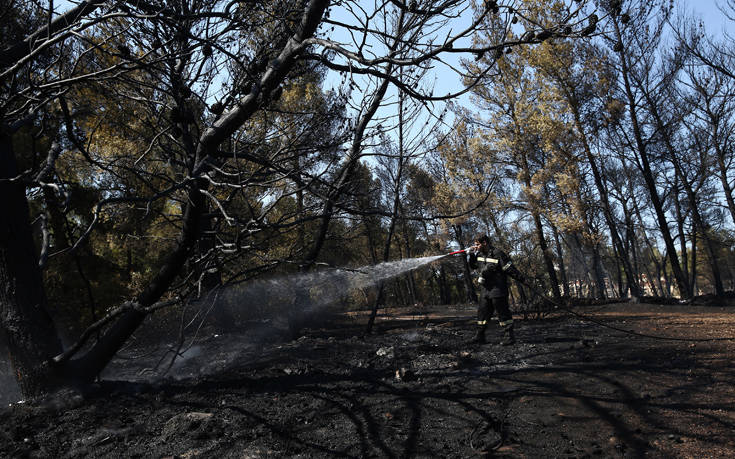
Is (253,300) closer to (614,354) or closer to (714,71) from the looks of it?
(614,354)

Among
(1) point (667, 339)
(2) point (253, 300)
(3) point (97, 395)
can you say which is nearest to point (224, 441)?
(3) point (97, 395)

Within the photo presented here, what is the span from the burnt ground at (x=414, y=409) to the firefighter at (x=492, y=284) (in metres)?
1.00

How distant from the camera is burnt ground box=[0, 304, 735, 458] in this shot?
11.0ft

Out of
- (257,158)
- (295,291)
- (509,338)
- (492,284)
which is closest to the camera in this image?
(257,158)

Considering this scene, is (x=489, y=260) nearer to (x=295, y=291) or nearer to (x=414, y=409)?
(x=414, y=409)

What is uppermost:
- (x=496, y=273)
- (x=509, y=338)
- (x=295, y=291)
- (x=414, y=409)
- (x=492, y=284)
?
(x=295, y=291)

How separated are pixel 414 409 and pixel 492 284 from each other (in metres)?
3.72

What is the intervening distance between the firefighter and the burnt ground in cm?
100

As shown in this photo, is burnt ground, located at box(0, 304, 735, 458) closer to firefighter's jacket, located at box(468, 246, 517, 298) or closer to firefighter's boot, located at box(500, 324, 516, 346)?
firefighter's boot, located at box(500, 324, 516, 346)

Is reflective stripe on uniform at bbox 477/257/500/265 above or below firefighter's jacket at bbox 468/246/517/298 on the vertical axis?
above

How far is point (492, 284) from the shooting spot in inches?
287

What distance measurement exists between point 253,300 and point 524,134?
11794 mm

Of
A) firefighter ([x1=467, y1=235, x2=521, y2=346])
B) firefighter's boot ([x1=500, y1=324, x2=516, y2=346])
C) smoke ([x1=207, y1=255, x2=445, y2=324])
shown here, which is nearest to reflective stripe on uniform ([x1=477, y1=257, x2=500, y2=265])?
firefighter ([x1=467, y1=235, x2=521, y2=346])

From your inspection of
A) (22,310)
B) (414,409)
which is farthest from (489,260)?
(22,310)
